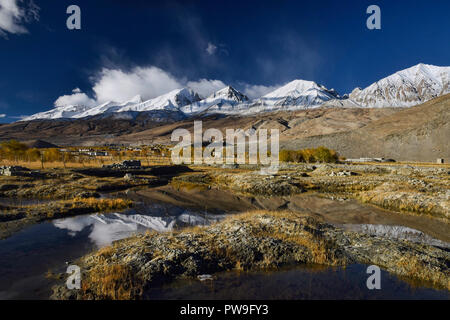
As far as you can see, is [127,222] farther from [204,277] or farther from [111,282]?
[204,277]

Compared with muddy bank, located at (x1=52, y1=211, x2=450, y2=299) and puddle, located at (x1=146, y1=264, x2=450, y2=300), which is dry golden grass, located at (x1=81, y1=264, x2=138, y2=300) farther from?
puddle, located at (x1=146, y1=264, x2=450, y2=300)

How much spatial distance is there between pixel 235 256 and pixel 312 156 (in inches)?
3887

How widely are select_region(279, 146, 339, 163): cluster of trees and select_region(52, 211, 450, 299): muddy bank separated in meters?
89.3

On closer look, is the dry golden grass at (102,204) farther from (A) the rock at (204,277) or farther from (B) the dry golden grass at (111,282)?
(A) the rock at (204,277)

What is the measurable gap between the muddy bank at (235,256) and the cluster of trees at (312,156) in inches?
3516

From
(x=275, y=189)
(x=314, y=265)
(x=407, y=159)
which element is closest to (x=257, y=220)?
(x=314, y=265)

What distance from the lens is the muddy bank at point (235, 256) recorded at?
409 inches

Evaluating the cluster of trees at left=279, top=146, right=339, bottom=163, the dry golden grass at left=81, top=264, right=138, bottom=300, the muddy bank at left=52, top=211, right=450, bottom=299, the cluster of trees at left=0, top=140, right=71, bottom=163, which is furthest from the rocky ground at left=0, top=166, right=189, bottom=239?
the cluster of trees at left=279, top=146, right=339, bottom=163

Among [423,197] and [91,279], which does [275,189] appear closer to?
[423,197]

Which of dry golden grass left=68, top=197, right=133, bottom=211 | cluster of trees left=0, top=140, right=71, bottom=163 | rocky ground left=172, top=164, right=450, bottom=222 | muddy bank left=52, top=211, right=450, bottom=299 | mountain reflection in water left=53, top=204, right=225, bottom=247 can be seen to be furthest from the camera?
cluster of trees left=0, top=140, right=71, bottom=163

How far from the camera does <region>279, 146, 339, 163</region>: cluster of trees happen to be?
99938 millimetres

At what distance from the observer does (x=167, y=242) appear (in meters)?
14.3

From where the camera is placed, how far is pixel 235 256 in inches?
519

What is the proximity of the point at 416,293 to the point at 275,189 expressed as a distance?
31.3 meters
